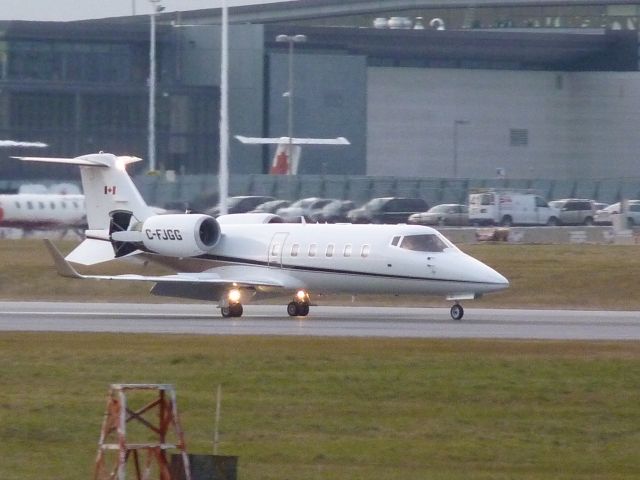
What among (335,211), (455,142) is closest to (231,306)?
(335,211)

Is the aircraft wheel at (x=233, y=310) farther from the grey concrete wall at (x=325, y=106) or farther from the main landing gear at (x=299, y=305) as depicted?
the grey concrete wall at (x=325, y=106)

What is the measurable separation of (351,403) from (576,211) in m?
56.1

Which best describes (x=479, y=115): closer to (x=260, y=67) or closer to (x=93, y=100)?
(x=260, y=67)

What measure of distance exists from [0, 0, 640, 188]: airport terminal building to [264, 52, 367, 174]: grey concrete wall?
92mm

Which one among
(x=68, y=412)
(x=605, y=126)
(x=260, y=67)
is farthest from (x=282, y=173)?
(x=68, y=412)

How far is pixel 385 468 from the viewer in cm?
1362

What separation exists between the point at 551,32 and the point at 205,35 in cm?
2780

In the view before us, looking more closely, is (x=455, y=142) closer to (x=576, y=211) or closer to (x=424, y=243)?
(x=576, y=211)

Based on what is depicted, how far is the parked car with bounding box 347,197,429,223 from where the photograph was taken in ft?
213

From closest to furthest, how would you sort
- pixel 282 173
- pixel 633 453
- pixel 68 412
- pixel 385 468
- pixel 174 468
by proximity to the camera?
pixel 174 468 → pixel 385 468 → pixel 633 453 → pixel 68 412 → pixel 282 173

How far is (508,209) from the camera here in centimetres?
6881

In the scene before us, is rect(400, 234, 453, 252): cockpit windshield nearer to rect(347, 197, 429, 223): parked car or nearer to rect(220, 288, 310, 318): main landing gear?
rect(220, 288, 310, 318): main landing gear

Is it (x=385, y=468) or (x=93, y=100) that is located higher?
(x=93, y=100)

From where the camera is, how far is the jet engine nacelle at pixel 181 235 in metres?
33.2
